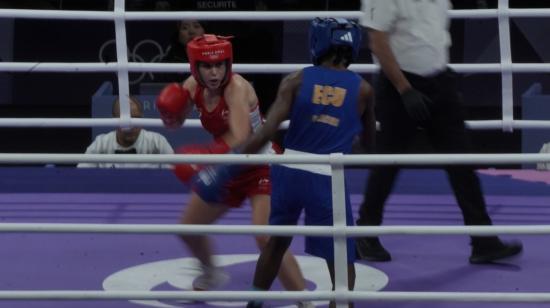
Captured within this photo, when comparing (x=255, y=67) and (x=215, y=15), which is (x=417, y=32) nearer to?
(x=255, y=67)

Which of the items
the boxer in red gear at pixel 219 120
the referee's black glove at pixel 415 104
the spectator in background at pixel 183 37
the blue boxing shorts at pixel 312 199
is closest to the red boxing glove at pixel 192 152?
the boxer in red gear at pixel 219 120

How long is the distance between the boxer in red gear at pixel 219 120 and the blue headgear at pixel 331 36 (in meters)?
0.35

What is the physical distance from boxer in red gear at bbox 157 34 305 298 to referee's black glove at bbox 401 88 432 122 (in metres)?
0.60

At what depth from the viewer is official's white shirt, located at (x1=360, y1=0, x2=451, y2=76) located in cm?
475

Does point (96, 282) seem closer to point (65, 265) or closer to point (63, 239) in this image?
point (65, 265)

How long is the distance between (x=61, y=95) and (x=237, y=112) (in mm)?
7903

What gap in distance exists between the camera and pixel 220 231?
3.67 metres

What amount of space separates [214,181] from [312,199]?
32 centimetres

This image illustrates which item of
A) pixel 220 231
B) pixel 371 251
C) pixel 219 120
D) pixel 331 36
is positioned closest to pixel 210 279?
pixel 219 120

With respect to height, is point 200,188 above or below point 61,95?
above

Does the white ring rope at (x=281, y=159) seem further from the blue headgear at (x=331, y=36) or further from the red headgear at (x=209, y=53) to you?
the red headgear at (x=209, y=53)

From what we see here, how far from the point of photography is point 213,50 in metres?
4.34

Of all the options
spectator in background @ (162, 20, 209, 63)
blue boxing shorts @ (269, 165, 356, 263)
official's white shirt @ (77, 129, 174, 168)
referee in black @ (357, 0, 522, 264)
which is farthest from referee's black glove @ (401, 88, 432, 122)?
spectator in background @ (162, 20, 209, 63)

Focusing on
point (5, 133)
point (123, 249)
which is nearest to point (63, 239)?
point (123, 249)
